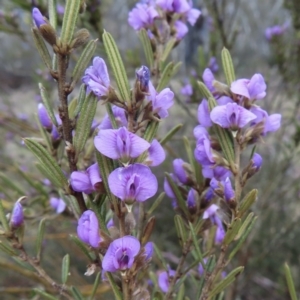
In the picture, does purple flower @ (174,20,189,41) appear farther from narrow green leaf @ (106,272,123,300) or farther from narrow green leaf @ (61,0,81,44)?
narrow green leaf @ (106,272,123,300)

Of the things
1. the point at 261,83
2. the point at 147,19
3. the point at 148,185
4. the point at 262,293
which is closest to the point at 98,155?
the point at 148,185

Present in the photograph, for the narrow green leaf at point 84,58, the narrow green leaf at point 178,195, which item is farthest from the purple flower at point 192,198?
the narrow green leaf at point 84,58

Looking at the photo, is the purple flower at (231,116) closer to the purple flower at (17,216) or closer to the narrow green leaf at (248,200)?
the narrow green leaf at (248,200)

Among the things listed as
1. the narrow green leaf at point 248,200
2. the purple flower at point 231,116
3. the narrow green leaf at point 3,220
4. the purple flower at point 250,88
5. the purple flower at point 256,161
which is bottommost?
the narrow green leaf at point 3,220

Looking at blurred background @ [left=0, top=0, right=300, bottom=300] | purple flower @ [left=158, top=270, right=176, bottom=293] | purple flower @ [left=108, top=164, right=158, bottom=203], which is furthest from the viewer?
blurred background @ [left=0, top=0, right=300, bottom=300]

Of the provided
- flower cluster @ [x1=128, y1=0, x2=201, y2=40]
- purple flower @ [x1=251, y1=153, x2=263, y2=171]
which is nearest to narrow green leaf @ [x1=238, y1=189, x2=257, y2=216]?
purple flower @ [x1=251, y1=153, x2=263, y2=171]

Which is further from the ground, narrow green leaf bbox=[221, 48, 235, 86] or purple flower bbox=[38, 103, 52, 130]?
narrow green leaf bbox=[221, 48, 235, 86]

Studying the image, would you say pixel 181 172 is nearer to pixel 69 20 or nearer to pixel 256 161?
pixel 256 161
